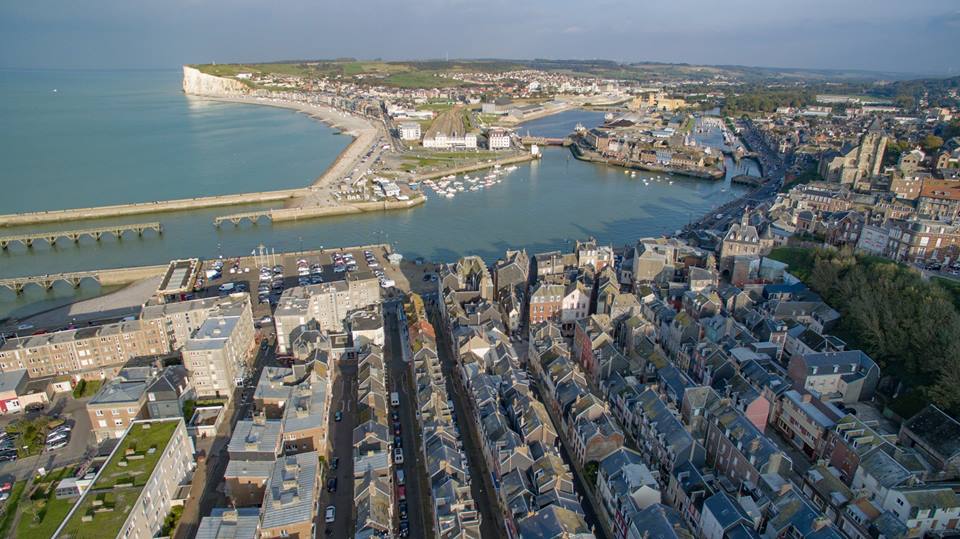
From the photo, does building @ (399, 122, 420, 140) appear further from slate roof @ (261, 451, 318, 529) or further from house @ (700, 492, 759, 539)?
house @ (700, 492, 759, 539)

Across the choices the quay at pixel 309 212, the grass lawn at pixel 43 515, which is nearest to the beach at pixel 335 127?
the quay at pixel 309 212

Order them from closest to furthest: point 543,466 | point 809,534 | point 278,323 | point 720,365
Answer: point 809,534, point 543,466, point 720,365, point 278,323

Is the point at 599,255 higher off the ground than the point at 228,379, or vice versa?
the point at 599,255

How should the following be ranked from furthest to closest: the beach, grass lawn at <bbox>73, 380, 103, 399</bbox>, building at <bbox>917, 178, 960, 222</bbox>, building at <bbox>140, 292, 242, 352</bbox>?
the beach, building at <bbox>917, 178, 960, 222</bbox>, building at <bbox>140, 292, 242, 352</bbox>, grass lawn at <bbox>73, 380, 103, 399</bbox>

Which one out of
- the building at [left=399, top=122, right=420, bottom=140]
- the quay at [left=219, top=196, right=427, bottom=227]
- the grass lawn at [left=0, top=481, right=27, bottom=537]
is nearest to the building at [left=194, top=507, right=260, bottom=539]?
the grass lawn at [left=0, top=481, right=27, bottom=537]

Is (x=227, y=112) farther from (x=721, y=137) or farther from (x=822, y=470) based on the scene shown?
(x=822, y=470)

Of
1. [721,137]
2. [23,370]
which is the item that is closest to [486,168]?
[721,137]

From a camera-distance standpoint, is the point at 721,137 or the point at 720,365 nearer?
the point at 720,365
